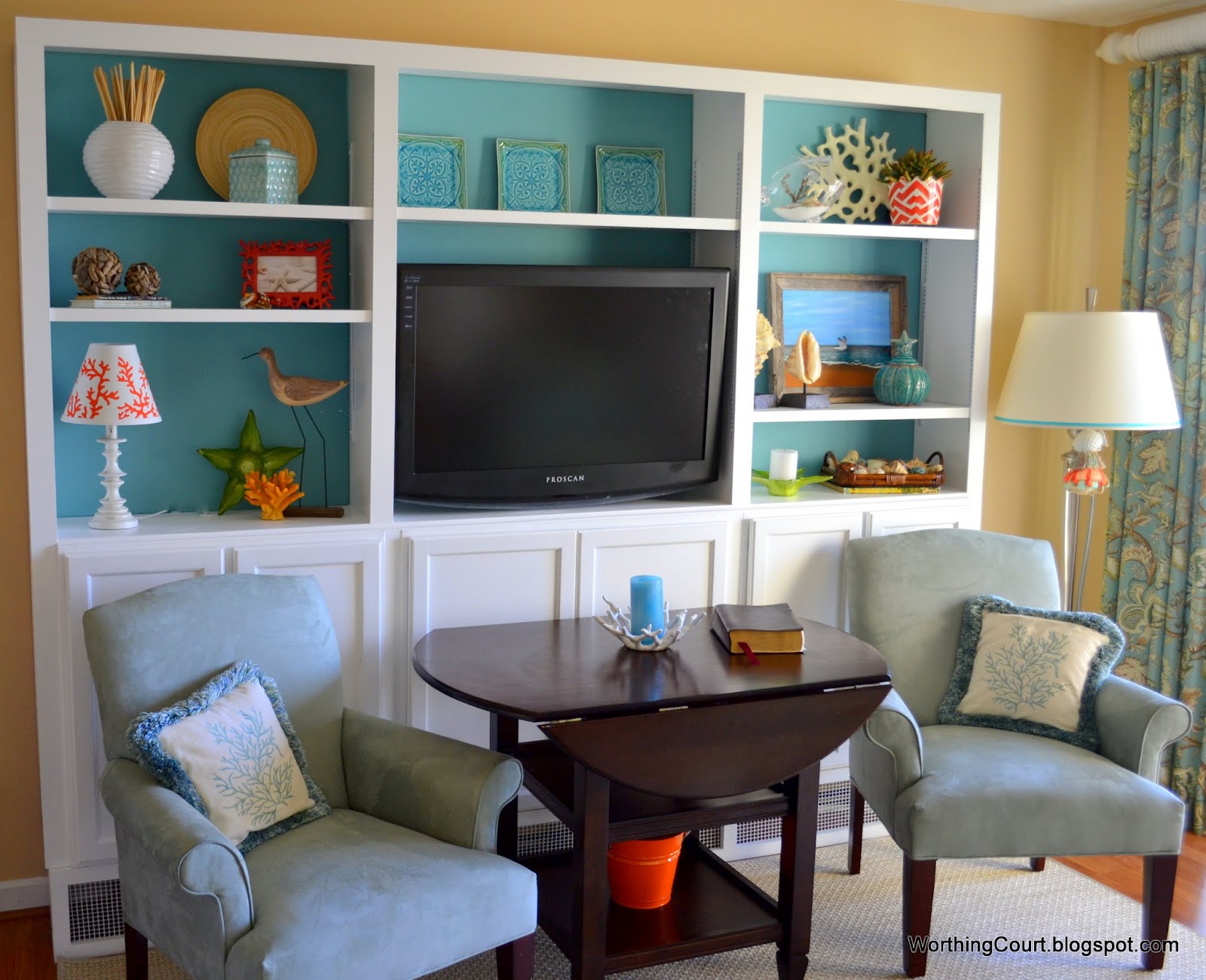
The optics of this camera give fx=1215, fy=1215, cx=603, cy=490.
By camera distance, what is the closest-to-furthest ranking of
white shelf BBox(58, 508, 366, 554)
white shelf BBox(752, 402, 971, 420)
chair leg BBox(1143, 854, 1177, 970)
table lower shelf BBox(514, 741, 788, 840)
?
1. table lower shelf BBox(514, 741, 788, 840)
2. white shelf BBox(58, 508, 366, 554)
3. chair leg BBox(1143, 854, 1177, 970)
4. white shelf BBox(752, 402, 971, 420)

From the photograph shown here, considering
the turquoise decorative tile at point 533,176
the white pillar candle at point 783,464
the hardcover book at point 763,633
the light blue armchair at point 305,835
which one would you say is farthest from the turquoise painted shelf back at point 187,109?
the hardcover book at point 763,633

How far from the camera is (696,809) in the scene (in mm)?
2611

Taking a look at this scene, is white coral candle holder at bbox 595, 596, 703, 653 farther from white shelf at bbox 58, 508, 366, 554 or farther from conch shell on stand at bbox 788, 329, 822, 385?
conch shell on stand at bbox 788, 329, 822, 385

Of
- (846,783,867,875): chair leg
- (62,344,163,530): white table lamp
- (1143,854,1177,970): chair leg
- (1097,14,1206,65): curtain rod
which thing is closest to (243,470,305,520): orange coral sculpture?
(62,344,163,530): white table lamp

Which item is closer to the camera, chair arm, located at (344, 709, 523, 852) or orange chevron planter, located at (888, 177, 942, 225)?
chair arm, located at (344, 709, 523, 852)

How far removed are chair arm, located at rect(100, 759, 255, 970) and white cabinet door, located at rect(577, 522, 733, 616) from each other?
1.19 metres

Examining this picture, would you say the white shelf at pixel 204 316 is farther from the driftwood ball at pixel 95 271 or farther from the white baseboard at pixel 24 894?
the white baseboard at pixel 24 894

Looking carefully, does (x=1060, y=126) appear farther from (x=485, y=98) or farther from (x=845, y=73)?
(x=485, y=98)

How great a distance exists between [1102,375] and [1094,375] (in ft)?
0.07

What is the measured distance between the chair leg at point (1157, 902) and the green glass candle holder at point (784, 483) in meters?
1.25

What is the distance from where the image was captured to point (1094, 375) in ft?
10.6

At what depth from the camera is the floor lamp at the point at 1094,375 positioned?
3.21m

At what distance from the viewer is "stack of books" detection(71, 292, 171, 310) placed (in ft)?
8.69

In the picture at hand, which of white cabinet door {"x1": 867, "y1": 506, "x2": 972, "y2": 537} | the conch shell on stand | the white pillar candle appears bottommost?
white cabinet door {"x1": 867, "y1": 506, "x2": 972, "y2": 537}
